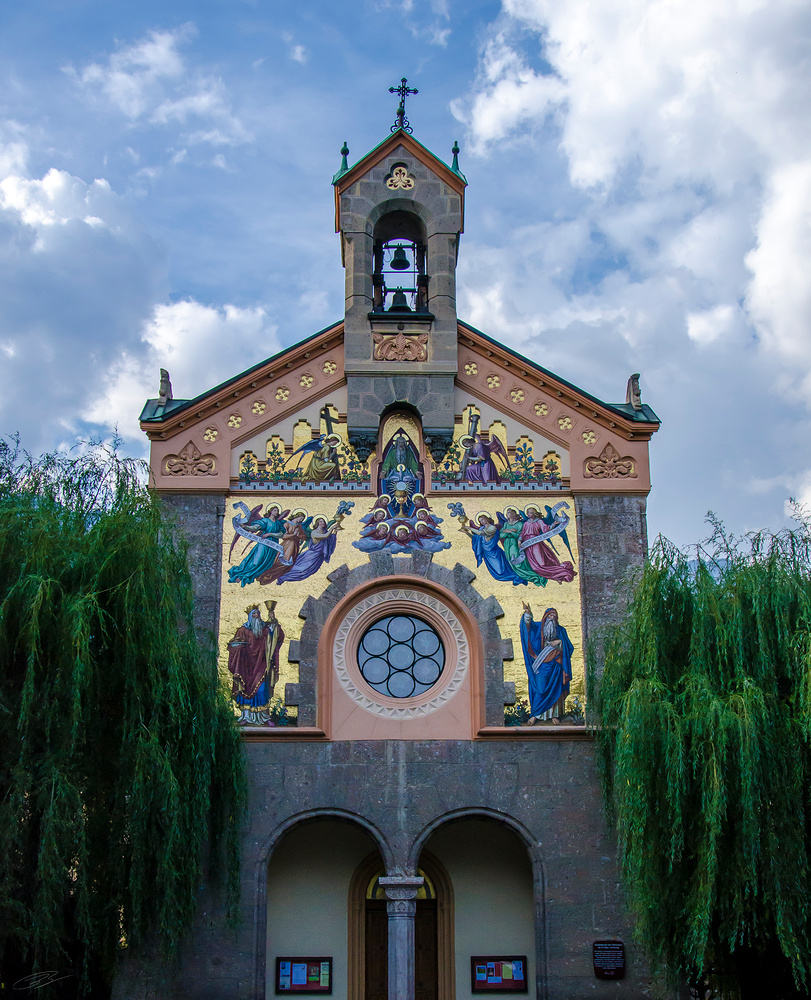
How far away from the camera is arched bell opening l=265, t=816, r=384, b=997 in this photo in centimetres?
1825

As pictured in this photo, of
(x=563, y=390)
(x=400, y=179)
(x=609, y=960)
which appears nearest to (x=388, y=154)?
(x=400, y=179)

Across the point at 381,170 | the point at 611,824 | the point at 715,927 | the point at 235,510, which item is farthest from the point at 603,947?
the point at 381,170

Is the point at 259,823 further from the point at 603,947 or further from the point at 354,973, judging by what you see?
the point at 603,947

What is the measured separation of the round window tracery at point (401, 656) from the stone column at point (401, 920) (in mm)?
2933

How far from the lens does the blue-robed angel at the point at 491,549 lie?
62.0 feet

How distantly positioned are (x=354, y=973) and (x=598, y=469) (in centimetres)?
953

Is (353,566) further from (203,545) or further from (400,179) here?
(400,179)

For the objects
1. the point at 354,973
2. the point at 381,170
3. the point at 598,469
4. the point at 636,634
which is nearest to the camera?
the point at 636,634

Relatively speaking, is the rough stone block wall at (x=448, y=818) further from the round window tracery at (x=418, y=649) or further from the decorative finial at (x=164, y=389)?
the decorative finial at (x=164, y=389)

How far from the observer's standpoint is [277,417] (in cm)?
1998

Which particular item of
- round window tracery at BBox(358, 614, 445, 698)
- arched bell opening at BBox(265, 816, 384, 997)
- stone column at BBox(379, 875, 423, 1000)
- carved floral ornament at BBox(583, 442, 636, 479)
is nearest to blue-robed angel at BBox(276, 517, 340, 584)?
round window tracery at BBox(358, 614, 445, 698)

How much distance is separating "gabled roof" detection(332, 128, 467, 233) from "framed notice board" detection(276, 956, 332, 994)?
1336 centimetres

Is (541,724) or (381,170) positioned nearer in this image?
(541,724)

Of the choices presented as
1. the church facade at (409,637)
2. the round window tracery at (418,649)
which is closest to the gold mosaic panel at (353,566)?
the church facade at (409,637)
